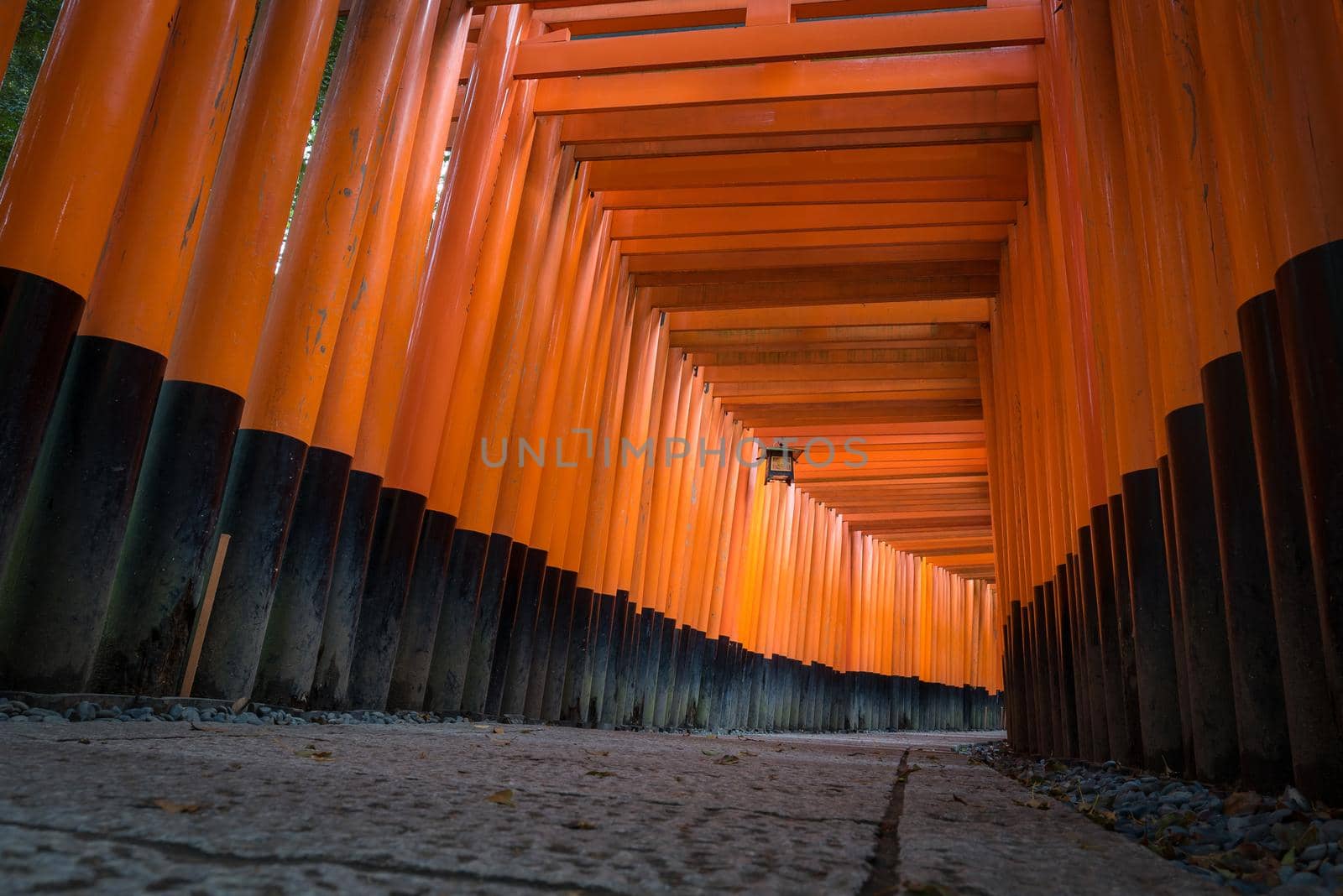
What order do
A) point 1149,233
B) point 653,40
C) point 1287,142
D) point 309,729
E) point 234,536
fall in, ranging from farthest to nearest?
point 653,40
point 234,536
point 1149,233
point 309,729
point 1287,142

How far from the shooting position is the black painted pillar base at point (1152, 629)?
441 centimetres

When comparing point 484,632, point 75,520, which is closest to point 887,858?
point 75,520

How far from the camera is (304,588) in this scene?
5.68 meters

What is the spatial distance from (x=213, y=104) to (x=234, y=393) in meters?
1.45

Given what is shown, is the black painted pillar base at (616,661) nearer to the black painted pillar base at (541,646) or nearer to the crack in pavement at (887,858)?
the black painted pillar base at (541,646)

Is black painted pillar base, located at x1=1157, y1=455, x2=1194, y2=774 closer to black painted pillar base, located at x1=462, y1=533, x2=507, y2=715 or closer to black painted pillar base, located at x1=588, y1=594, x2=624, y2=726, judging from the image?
black painted pillar base, located at x1=462, y1=533, x2=507, y2=715

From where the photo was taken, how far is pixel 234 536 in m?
5.11

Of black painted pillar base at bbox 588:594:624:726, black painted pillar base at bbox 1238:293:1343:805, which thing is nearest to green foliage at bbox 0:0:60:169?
black painted pillar base at bbox 588:594:624:726

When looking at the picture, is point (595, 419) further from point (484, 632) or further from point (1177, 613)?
point (1177, 613)

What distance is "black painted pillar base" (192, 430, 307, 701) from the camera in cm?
493

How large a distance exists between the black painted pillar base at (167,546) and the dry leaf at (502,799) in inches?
119

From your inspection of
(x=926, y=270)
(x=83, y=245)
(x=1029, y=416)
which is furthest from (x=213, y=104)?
(x=926, y=270)

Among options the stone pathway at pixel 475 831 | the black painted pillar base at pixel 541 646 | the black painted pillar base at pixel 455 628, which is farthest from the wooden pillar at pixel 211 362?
the black painted pillar base at pixel 541 646

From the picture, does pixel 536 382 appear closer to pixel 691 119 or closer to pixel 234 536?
pixel 691 119
